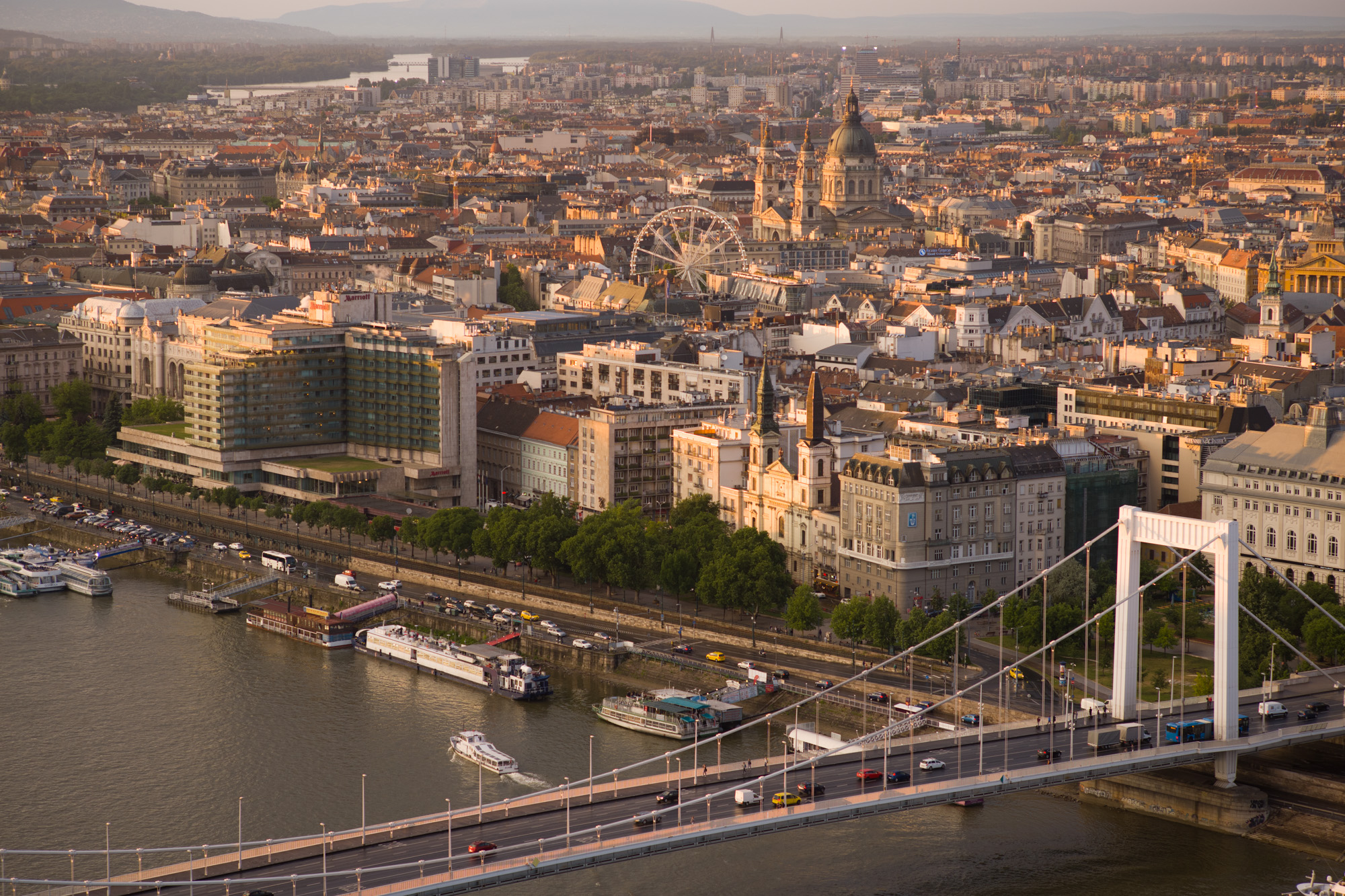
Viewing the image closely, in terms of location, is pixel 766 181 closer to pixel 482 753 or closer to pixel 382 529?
pixel 382 529

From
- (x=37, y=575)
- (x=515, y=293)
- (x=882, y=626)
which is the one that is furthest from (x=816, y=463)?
(x=515, y=293)

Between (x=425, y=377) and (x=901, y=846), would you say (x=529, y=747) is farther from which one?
(x=425, y=377)

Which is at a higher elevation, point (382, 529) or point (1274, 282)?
point (1274, 282)

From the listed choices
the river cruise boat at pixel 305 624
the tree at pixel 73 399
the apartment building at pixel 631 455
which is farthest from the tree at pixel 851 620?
the tree at pixel 73 399

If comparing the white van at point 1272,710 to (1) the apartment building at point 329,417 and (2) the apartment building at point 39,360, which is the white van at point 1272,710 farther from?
(2) the apartment building at point 39,360

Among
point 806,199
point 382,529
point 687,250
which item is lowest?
point 382,529

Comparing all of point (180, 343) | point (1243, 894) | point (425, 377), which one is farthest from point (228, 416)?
point (1243, 894)
